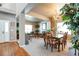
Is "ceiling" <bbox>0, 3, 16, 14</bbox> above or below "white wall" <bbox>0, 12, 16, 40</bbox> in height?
above

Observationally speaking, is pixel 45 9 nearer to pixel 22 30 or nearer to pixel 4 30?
pixel 22 30

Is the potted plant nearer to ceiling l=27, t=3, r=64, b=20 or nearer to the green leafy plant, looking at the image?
the green leafy plant

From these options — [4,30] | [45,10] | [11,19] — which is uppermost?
[45,10]

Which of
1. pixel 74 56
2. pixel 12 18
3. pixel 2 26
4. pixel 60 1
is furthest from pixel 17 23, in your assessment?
pixel 74 56

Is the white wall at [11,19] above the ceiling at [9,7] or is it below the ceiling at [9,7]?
below

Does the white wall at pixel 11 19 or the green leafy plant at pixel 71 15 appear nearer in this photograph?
the green leafy plant at pixel 71 15

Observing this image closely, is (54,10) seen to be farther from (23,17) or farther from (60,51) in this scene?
(60,51)

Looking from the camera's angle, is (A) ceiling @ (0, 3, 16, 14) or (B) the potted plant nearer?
(B) the potted plant

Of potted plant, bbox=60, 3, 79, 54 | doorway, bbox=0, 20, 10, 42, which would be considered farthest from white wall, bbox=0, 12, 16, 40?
potted plant, bbox=60, 3, 79, 54

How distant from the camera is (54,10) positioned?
2.58 metres

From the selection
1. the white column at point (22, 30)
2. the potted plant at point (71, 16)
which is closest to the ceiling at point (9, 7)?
the white column at point (22, 30)

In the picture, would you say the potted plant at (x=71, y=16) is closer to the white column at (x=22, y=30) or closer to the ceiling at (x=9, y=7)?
the white column at (x=22, y=30)

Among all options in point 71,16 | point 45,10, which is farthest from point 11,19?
point 71,16

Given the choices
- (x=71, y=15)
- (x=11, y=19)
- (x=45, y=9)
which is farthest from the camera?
(x=11, y=19)
